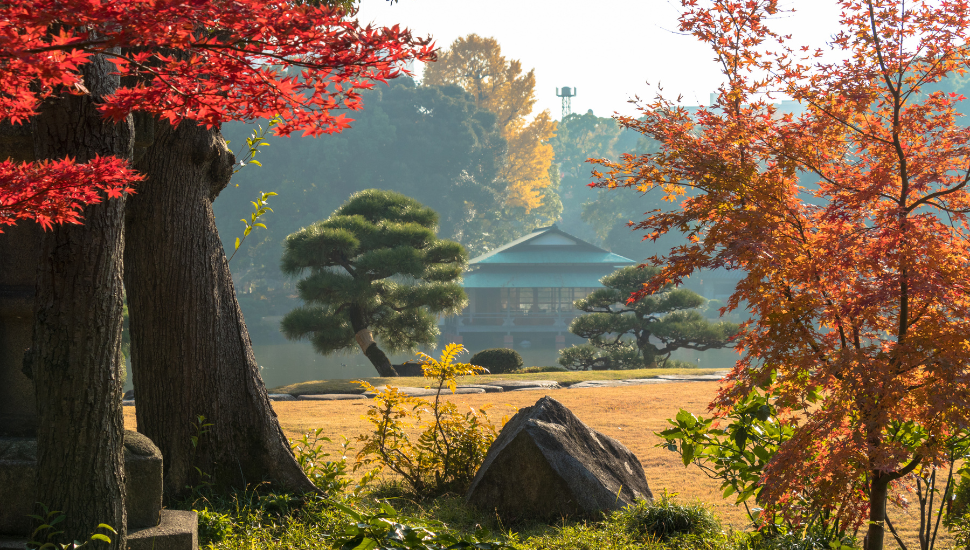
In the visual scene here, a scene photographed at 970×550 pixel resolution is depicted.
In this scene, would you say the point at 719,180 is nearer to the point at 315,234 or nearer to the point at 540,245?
the point at 315,234

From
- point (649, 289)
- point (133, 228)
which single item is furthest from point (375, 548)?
point (133, 228)

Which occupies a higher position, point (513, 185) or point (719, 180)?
point (513, 185)

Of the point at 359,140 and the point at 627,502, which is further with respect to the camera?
the point at 359,140

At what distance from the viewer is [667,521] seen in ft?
10.8

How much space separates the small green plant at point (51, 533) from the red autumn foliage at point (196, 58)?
0.89m

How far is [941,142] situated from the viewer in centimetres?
274

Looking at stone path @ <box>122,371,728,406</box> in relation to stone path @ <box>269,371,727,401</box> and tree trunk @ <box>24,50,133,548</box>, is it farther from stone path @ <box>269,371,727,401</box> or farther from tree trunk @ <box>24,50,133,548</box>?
tree trunk @ <box>24,50,133,548</box>

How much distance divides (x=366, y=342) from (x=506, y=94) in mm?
24041

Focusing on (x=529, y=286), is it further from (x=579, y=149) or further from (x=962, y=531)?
(x=579, y=149)

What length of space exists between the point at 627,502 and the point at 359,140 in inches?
1119

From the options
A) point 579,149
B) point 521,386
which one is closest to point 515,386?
point 521,386

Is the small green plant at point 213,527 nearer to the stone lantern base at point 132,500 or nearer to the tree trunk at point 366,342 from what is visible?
the stone lantern base at point 132,500

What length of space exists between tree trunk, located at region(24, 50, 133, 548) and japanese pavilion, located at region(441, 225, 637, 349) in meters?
23.4

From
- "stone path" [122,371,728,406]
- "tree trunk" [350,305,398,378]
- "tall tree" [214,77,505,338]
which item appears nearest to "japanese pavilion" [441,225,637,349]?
"tall tree" [214,77,505,338]
